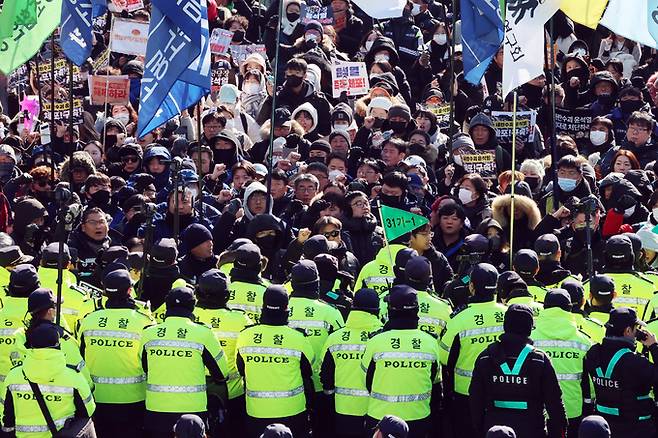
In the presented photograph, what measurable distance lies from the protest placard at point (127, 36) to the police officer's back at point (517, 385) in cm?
1046

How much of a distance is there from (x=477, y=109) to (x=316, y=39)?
4.10 metres

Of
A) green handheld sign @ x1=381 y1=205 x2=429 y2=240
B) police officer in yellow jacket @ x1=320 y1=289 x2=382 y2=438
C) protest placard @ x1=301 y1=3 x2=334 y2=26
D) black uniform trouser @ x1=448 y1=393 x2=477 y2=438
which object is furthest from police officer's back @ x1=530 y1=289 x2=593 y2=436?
protest placard @ x1=301 y1=3 x2=334 y2=26

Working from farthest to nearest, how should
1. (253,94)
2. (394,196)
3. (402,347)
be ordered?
(253,94) → (394,196) → (402,347)

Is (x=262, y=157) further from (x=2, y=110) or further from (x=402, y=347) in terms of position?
(x=402, y=347)

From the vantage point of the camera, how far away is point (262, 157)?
60.4 feet

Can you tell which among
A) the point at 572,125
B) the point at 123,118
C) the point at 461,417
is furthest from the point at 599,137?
the point at 461,417

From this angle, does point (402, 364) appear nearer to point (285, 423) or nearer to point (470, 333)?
point (470, 333)

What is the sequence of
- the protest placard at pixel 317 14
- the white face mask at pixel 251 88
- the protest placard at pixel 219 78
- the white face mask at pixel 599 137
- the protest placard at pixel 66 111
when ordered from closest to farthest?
the white face mask at pixel 599 137 < the protest placard at pixel 66 111 < the white face mask at pixel 251 88 < the protest placard at pixel 219 78 < the protest placard at pixel 317 14

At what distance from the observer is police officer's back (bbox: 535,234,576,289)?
12.5m

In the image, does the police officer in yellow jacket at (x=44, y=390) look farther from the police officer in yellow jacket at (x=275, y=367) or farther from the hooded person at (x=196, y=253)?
the hooded person at (x=196, y=253)

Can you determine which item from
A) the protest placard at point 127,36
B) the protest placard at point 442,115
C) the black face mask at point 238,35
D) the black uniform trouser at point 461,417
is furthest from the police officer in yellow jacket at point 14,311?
the black face mask at point 238,35

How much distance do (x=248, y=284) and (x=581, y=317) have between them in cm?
278

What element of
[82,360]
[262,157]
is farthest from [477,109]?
[82,360]

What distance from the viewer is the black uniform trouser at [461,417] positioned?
455 inches
